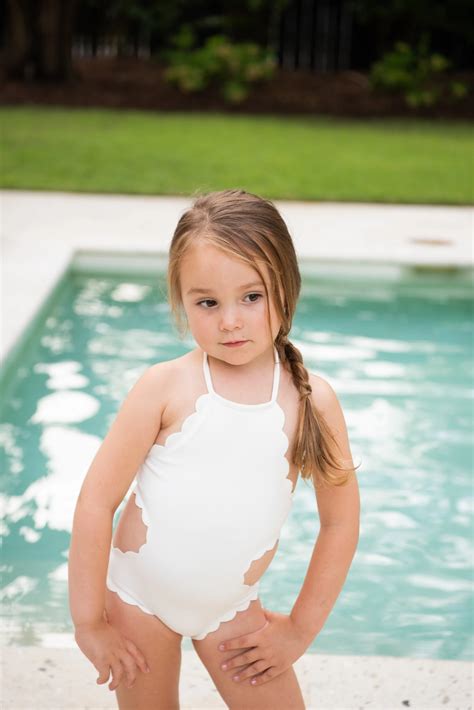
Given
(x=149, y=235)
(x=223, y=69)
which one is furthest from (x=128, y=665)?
(x=223, y=69)

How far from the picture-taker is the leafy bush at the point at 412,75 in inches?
608

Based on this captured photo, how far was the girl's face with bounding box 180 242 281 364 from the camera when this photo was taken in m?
1.51

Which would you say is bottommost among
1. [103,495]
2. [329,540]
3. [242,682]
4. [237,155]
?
[237,155]

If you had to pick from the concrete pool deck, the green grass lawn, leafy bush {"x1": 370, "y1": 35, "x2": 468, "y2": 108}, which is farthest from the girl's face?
leafy bush {"x1": 370, "y1": 35, "x2": 468, "y2": 108}

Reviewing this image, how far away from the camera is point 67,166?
30.0ft

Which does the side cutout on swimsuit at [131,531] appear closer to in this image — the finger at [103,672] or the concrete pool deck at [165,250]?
the finger at [103,672]

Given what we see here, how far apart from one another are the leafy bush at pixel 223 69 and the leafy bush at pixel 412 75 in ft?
5.72

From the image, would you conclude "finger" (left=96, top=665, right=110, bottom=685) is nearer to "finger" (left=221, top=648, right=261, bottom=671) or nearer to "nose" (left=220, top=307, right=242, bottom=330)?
"finger" (left=221, top=648, right=261, bottom=671)

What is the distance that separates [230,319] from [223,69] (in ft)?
47.8

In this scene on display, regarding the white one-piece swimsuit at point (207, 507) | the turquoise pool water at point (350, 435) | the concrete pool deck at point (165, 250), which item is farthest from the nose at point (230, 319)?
the turquoise pool water at point (350, 435)

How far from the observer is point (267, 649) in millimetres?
1617

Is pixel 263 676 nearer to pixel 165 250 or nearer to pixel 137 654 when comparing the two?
pixel 137 654

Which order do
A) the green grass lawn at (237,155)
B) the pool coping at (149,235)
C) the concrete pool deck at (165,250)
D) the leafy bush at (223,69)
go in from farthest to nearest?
the leafy bush at (223,69), the green grass lawn at (237,155), the pool coping at (149,235), the concrete pool deck at (165,250)

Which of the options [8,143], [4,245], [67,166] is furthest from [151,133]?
[4,245]
